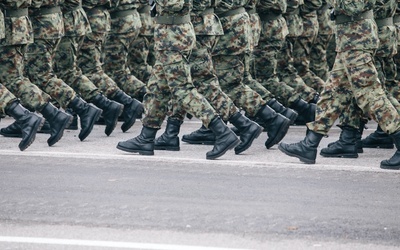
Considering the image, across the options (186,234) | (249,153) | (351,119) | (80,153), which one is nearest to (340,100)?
(351,119)

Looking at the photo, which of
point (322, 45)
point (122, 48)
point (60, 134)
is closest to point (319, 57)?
point (322, 45)

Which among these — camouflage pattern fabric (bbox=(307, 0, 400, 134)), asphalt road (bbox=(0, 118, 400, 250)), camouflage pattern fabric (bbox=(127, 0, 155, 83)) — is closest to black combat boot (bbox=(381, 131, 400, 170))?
camouflage pattern fabric (bbox=(307, 0, 400, 134))

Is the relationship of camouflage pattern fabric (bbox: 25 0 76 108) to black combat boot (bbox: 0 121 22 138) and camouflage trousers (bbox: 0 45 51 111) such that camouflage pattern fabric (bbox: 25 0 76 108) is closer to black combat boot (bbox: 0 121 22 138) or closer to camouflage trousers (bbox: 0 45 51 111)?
camouflage trousers (bbox: 0 45 51 111)

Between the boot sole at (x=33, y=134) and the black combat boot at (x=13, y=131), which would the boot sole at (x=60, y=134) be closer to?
the boot sole at (x=33, y=134)

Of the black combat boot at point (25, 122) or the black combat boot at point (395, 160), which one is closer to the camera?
the black combat boot at point (395, 160)

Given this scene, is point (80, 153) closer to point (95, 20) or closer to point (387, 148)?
point (95, 20)

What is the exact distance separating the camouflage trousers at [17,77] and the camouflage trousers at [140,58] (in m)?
2.72

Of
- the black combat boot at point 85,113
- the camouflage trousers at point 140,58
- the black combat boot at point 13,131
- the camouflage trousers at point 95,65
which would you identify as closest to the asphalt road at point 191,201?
the black combat boot at point 85,113

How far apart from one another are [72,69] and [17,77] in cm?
113

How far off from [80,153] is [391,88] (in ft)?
9.06

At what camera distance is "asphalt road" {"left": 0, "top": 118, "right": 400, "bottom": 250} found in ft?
20.8

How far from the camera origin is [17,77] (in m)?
9.84

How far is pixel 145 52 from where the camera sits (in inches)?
495

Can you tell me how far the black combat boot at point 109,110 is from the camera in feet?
35.8
